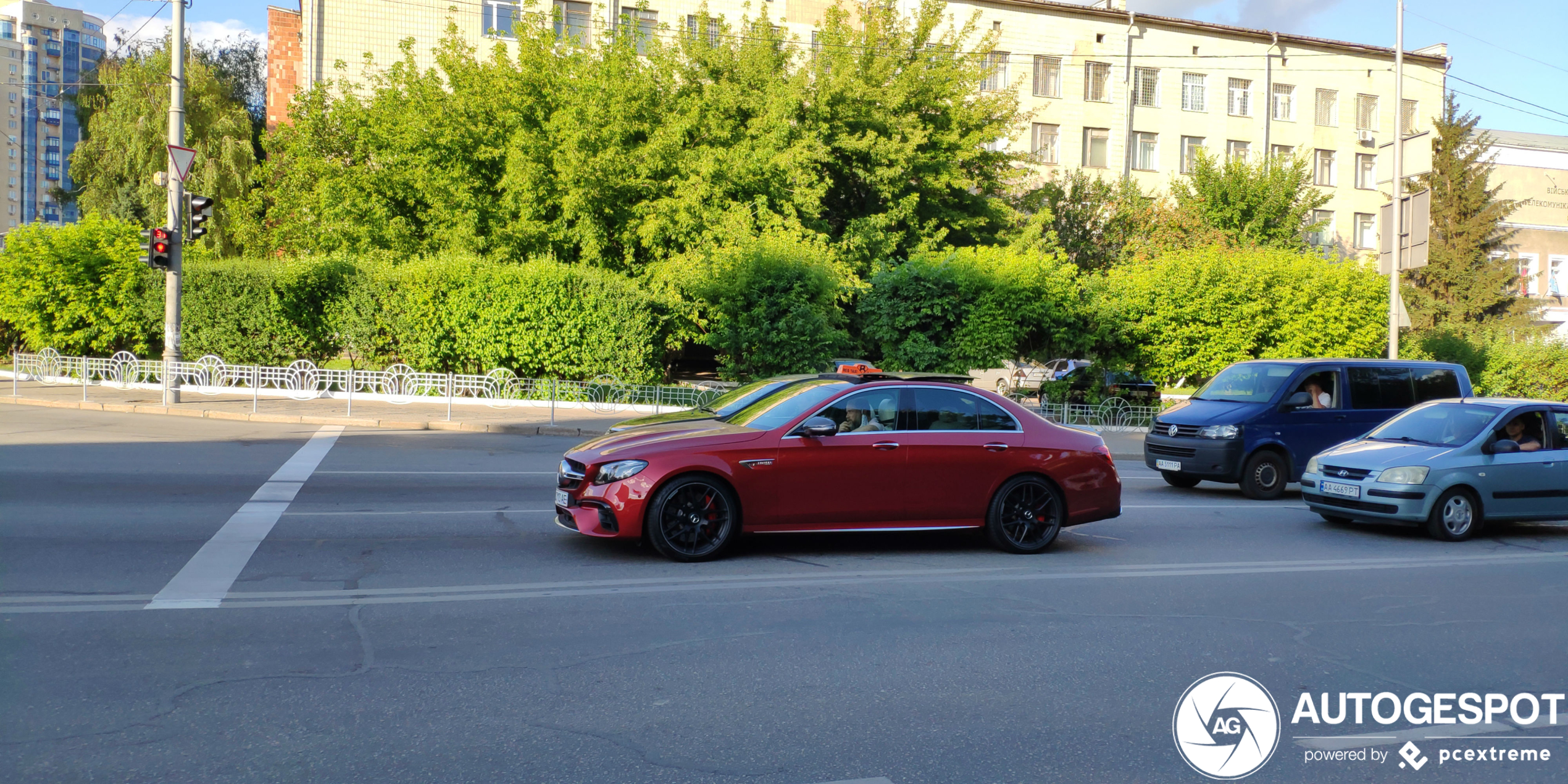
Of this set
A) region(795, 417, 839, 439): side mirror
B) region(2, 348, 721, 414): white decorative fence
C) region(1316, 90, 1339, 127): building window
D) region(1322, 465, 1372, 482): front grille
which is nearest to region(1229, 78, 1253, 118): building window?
region(1316, 90, 1339, 127): building window

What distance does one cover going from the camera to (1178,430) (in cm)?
1394

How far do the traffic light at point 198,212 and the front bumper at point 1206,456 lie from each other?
1843 cm

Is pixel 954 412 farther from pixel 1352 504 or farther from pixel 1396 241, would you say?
pixel 1396 241

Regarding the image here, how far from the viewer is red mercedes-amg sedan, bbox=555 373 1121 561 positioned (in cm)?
812

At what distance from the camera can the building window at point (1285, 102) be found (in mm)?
49812

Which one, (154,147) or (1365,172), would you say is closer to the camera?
(154,147)

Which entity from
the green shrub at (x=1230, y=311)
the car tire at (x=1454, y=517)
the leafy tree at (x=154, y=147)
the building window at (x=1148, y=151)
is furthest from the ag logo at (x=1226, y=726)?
the building window at (x=1148, y=151)

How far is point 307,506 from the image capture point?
10.2m

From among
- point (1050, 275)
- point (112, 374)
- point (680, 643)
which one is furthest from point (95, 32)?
point (680, 643)

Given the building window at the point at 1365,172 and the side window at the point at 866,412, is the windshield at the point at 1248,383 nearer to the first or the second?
the side window at the point at 866,412

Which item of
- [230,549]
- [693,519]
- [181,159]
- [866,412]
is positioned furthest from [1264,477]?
[181,159]

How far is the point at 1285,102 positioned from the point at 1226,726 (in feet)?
171

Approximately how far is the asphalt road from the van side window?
392 centimetres

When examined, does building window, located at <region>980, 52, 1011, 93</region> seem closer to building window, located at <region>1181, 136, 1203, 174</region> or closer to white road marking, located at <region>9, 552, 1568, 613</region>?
building window, located at <region>1181, 136, 1203, 174</region>
